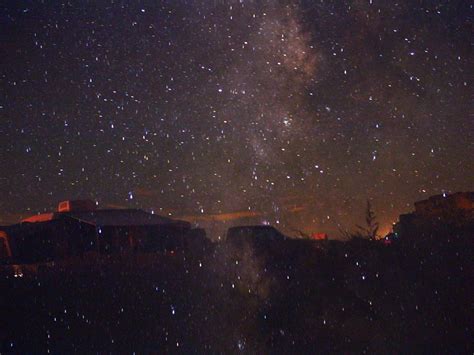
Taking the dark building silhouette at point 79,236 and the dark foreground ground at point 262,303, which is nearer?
the dark foreground ground at point 262,303

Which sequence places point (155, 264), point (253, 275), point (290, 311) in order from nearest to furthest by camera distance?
1. point (290, 311)
2. point (253, 275)
3. point (155, 264)

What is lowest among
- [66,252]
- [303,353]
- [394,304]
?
[303,353]

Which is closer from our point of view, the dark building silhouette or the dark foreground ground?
the dark foreground ground

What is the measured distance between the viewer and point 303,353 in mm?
10305

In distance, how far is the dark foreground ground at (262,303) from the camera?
1005 cm

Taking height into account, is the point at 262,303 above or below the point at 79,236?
below

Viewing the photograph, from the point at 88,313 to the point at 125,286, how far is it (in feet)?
3.74

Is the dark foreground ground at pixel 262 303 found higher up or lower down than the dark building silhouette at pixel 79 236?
lower down

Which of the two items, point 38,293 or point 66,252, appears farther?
point 66,252

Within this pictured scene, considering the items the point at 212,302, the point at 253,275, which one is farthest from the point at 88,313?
the point at 253,275

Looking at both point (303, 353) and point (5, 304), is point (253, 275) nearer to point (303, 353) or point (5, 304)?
point (303, 353)

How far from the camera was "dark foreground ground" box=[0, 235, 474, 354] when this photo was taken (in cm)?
1005

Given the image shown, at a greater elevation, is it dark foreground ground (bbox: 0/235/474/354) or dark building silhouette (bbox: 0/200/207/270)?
dark building silhouette (bbox: 0/200/207/270)

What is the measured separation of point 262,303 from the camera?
12.0m
